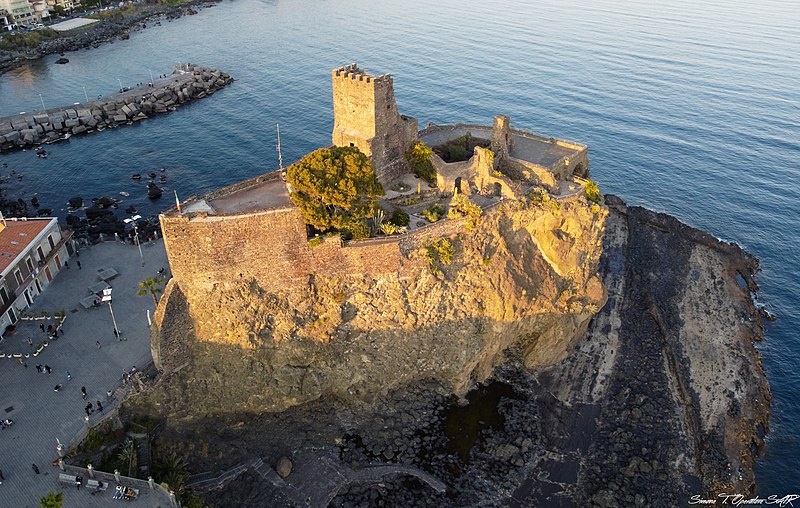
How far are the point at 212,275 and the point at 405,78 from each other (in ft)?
301

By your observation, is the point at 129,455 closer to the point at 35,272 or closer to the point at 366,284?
the point at 366,284

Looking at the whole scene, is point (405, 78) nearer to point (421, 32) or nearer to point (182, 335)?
point (421, 32)

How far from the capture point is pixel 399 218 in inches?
2087

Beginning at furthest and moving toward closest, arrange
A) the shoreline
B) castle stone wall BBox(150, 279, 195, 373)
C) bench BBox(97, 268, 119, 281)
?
the shoreline, bench BBox(97, 268, 119, 281), castle stone wall BBox(150, 279, 195, 373)

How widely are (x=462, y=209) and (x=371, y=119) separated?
12.3 m

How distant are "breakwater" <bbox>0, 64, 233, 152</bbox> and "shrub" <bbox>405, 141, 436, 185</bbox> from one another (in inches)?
2927

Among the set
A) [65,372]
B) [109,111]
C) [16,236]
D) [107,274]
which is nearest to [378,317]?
[65,372]

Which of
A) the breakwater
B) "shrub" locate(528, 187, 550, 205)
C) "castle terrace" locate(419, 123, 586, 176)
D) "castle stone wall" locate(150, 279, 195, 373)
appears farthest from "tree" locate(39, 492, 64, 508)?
the breakwater

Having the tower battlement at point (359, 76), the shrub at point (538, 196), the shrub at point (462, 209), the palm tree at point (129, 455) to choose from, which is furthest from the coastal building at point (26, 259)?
the shrub at point (538, 196)

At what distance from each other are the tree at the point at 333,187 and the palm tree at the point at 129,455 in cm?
2179

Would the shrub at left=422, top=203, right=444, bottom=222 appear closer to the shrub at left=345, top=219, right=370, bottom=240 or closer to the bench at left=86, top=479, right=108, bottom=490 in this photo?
the shrub at left=345, top=219, right=370, bottom=240

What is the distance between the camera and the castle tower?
54000mm

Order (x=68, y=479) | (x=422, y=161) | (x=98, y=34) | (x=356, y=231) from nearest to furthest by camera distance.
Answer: (x=68, y=479) → (x=356, y=231) → (x=422, y=161) → (x=98, y=34)

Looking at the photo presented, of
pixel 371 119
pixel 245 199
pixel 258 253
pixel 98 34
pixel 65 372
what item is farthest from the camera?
pixel 98 34
